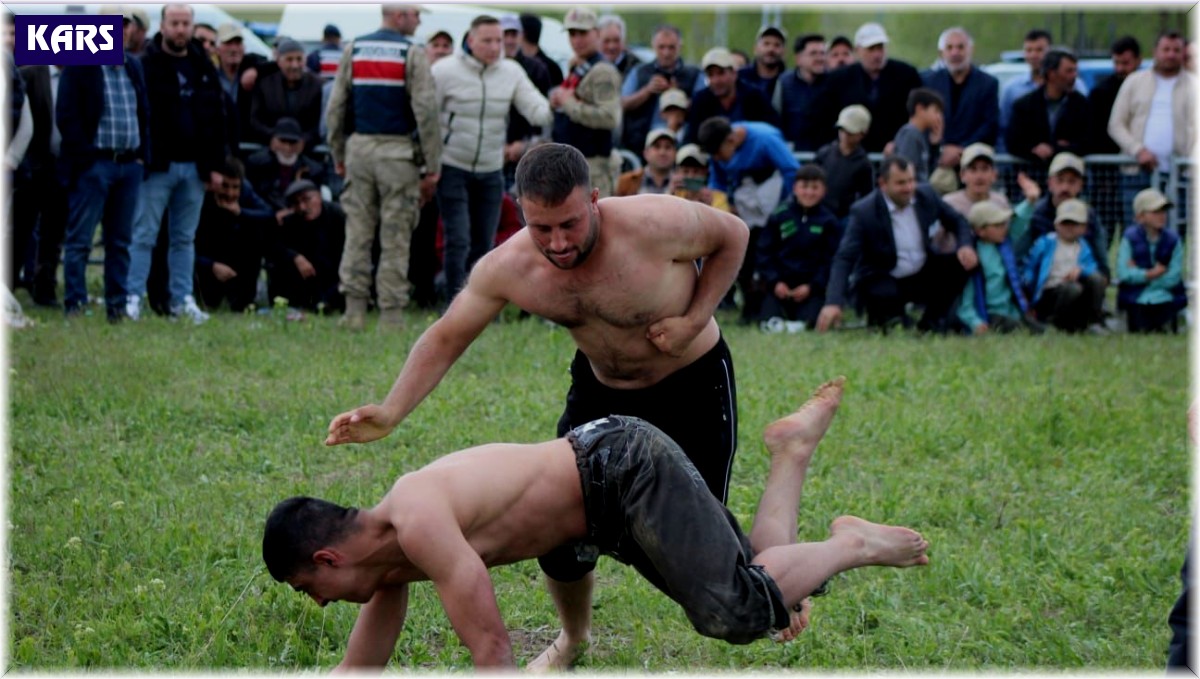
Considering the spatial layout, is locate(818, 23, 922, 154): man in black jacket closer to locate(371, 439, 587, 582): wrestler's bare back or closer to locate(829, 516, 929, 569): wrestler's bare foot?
locate(829, 516, 929, 569): wrestler's bare foot

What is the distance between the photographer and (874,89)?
12328mm

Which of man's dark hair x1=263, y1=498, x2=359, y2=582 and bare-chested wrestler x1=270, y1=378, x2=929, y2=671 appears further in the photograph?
man's dark hair x1=263, y1=498, x2=359, y2=582

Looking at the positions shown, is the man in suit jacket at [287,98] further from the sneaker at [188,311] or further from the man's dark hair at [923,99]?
the man's dark hair at [923,99]

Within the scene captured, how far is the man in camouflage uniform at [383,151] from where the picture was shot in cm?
1009

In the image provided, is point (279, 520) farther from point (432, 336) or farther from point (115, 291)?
point (115, 291)

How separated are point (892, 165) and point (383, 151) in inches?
138

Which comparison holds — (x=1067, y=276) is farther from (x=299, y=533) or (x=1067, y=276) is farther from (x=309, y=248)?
(x=299, y=533)

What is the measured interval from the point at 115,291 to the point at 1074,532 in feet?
20.8

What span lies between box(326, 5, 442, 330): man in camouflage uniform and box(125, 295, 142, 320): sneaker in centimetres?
133

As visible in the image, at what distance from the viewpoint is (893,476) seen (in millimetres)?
7320

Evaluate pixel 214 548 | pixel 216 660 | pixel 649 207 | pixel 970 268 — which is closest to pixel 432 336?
pixel 649 207

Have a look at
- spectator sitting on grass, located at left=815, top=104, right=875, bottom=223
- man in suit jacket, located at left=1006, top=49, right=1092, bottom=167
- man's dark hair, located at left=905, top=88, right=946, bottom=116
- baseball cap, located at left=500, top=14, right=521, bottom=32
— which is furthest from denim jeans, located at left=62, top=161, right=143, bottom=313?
man in suit jacket, located at left=1006, top=49, right=1092, bottom=167

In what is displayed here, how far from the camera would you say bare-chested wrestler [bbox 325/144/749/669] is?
4859 mm

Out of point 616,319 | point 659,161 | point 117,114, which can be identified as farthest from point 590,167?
point 616,319
